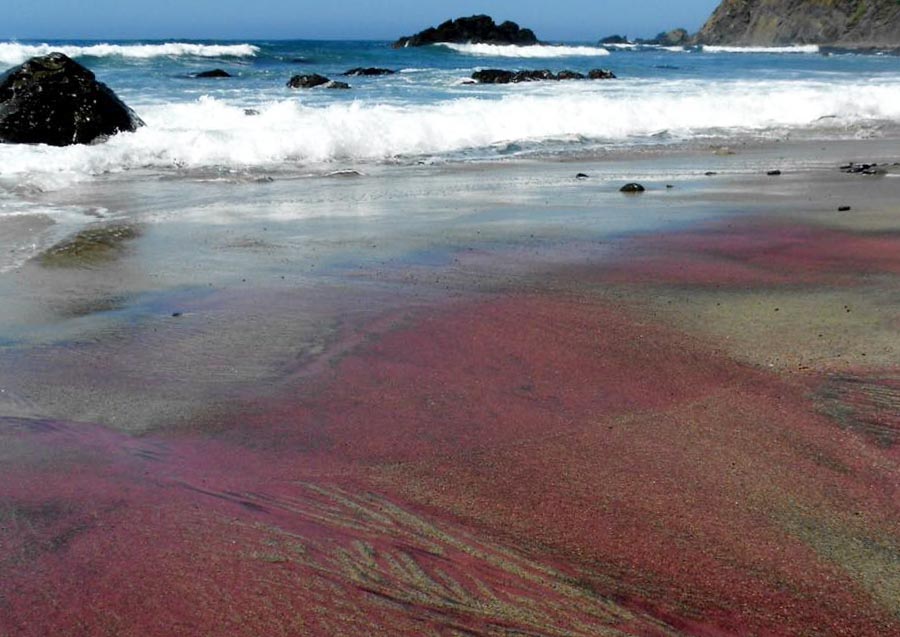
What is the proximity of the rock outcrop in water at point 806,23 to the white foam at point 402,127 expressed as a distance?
74.5m

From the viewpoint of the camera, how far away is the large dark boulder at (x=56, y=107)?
12078mm

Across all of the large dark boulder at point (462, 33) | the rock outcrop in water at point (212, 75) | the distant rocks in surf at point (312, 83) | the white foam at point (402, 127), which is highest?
the large dark boulder at point (462, 33)

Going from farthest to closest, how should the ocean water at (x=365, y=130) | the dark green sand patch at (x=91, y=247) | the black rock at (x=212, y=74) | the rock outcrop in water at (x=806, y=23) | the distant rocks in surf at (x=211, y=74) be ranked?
the rock outcrop in water at (x=806, y=23) < the black rock at (x=212, y=74) < the distant rocks in surf at (x=211, y=74) < the ocean water at (x=365, y=130) < the dark green sand patch at (x=91, y=247)

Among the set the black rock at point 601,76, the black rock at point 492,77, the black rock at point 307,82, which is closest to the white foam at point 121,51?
the black rock at point 307,82

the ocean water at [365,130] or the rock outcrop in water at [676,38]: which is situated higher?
the rock outcrop in water at [676,38]

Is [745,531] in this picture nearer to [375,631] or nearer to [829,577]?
[829,577]

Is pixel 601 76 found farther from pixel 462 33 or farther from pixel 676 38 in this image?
pixel 676 38

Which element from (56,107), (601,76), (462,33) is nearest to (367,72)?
(601,76)

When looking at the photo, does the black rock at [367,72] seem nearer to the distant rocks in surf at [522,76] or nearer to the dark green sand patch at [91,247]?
the distant rocks in surf at [522,76]

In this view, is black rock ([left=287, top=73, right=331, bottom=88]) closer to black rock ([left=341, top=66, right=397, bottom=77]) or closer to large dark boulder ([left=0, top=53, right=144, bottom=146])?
black rock ([left=341, top=66, right=397, bottom=77])

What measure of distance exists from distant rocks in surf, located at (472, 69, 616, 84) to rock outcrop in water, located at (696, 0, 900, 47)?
6162cm

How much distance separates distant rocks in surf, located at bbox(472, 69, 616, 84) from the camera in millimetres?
30078

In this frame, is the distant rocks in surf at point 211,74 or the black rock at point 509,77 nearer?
the distant rocks in surf at point 211,74

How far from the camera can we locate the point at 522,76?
31.2 m
